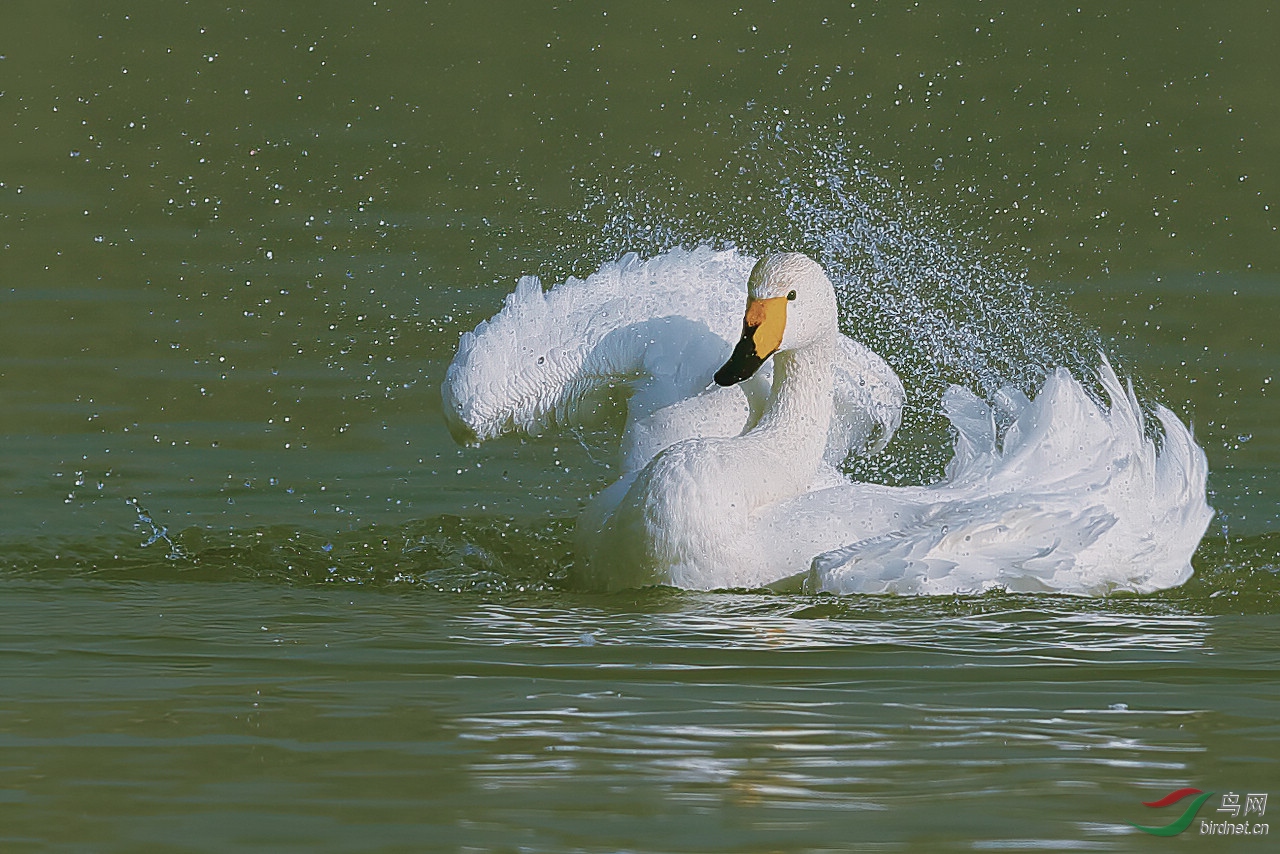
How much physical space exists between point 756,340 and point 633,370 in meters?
0.95

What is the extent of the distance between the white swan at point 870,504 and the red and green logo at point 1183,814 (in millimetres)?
2009

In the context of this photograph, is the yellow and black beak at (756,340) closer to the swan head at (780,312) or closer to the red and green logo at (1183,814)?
the swan head at (780,312)

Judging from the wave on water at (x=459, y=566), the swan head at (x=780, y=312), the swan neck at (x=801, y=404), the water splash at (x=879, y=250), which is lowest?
the wave on water at (x=459, y=566)

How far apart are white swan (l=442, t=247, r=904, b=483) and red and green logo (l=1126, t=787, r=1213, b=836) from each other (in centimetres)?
326

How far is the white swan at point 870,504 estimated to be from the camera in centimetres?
767

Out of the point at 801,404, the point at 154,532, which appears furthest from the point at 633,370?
the point at 154,532

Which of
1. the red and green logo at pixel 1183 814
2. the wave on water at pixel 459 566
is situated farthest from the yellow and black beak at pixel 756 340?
the red and green logo at pixel 1183 814

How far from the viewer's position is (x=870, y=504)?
7.89 meters

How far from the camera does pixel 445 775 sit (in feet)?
18.6

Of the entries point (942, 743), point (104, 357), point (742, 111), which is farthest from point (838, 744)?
point (742, 111)

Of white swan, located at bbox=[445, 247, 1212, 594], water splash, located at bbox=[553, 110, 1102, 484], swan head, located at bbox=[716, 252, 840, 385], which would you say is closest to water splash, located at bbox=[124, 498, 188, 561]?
white swan, located at bbox=[445, 247, 1212, 594]

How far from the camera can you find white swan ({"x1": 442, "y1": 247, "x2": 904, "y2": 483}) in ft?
28.7

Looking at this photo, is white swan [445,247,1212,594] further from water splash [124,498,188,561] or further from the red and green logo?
the red and green logo

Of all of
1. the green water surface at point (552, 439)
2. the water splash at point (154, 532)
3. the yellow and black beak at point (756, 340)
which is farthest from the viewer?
the water splash at point (154, 532)
